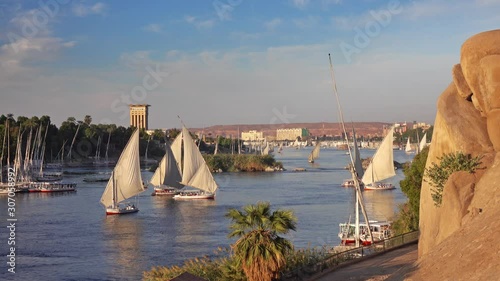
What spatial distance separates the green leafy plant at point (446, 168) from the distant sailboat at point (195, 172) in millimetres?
41348

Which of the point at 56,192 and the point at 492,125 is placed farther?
the point at 56,192

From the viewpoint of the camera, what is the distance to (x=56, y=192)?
208 ft

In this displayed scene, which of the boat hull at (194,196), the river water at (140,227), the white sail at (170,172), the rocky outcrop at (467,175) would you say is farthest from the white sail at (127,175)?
the rocky outcrop at (467,175)

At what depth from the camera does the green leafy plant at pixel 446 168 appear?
50.5 feet

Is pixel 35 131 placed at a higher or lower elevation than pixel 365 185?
higher

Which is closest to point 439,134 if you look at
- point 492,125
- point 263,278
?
point 492,125

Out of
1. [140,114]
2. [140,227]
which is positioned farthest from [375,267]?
[140,114]

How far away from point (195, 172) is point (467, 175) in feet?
146

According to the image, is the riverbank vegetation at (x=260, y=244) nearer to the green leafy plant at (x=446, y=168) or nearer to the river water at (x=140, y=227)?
the green leafy plant at (x=446, y=168)

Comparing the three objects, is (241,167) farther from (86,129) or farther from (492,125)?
(492,125)

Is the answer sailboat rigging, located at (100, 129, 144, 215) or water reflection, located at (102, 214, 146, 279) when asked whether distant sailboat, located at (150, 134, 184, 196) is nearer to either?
sailboat rigging, located at (100, 129, 144, 215)

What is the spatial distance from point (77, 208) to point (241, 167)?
4725 cm

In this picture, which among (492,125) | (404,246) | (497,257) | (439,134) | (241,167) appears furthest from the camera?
(241,167)

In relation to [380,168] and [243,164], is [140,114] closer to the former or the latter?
[243,164]
